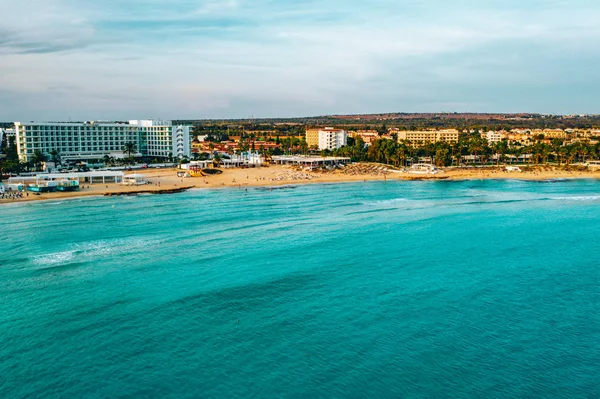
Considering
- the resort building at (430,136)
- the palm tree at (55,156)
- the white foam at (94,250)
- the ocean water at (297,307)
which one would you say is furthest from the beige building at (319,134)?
the white foam at (94,250)

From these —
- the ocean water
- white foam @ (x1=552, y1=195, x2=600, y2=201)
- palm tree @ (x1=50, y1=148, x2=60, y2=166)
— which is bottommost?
the ocean water

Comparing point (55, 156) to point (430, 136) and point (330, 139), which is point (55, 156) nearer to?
point (330, 139)

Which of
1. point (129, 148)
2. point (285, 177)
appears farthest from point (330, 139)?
point (129, 148)

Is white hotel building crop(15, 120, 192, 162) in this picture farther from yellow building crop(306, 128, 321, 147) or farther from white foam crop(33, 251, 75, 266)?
white foam crop(33, 251, 75, 266)


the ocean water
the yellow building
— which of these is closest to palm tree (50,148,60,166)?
the ocean water

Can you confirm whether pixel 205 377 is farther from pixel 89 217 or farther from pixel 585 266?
pixel 89 217

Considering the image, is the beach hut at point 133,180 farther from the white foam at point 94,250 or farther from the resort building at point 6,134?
the resort building at point 6,134
